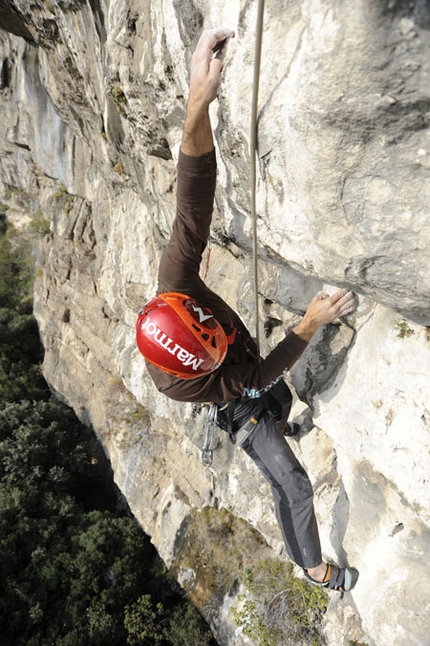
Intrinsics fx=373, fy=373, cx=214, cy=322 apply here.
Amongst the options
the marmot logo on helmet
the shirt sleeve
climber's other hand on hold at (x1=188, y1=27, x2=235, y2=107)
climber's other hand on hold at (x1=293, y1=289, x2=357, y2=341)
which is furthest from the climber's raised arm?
climber's other hand on hold at (x1=293, y1=289, x2=357, y2=341)

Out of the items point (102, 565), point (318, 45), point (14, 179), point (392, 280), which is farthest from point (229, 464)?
point (14, 179)

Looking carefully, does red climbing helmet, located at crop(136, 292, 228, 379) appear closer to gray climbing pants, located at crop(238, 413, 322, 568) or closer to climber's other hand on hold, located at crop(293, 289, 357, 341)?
climber's other hand on hold, located at crop(293, 289, 357, 341)

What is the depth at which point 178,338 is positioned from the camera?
2.49 meters

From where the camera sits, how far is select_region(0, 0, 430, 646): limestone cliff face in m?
1.56

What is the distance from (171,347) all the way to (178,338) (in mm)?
76

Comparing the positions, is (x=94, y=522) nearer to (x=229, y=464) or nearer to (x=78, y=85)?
(x=229, y=464)

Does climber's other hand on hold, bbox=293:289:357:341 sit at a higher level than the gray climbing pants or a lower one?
higher

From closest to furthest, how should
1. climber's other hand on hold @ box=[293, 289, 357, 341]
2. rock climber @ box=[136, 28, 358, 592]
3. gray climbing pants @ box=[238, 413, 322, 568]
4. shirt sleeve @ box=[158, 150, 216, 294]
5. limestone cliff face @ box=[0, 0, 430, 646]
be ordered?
limestone cliff face @ box=[0, 0, 430, 646]
rock climber @ box=[136, 28, 358, 592]
shirt sleeve @ box=[158, 150, 216, 294]
climber's other hand on hold @ box=[293, 289, 357, 341]
gray climbing pants @ box=[238, 413, 322, 568]

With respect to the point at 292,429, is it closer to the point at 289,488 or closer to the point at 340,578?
the point at 289,488

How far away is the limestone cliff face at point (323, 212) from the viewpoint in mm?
1562

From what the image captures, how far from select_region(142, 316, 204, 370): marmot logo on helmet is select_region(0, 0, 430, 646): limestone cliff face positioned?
3.08ft

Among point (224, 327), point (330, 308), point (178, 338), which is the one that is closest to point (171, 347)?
point (178, 338)

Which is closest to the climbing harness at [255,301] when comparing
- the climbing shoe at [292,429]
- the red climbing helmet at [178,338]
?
the red climbing helmet at [178,338]

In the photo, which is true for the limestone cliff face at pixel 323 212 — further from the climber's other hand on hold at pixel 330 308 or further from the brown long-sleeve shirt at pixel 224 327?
the brown long-sleeve shirt at pixel 224 327
